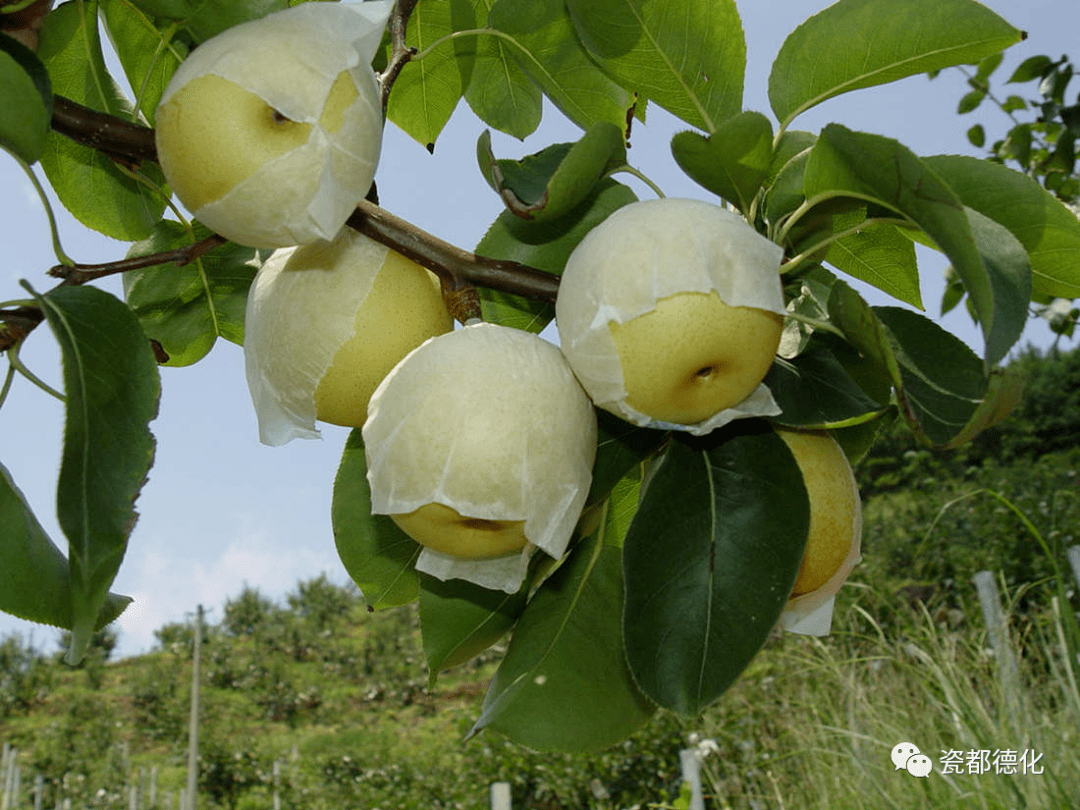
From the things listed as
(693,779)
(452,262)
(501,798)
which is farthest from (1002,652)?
(452,262)

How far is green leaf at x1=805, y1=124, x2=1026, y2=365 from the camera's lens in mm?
445

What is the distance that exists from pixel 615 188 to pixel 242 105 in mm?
252

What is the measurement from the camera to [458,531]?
→ 0.52 meters

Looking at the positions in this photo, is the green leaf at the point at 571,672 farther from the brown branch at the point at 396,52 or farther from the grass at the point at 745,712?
the brown branch at the point at 396,52

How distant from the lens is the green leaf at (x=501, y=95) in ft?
2.70

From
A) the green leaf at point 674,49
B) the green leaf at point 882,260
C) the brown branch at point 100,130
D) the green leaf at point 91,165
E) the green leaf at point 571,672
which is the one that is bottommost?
the green leaf at point 571,672

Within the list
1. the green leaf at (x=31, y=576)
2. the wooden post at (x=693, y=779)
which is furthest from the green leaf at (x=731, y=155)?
the wooden post at (x=693, y=779)

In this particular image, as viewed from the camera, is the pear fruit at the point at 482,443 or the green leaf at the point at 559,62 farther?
the green leaf at the point at 559,62

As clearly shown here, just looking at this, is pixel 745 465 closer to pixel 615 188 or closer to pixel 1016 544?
pixel 615 188

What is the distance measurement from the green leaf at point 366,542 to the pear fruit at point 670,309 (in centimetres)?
24

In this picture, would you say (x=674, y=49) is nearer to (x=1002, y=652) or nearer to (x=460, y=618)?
(x=460, y=618)

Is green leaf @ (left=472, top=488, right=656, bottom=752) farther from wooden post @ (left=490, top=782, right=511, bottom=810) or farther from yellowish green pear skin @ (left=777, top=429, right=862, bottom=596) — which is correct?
wooden post @ (left=490, top=782, right=511, bottom=810)

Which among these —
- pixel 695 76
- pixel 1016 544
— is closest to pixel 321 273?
pixel 695 76

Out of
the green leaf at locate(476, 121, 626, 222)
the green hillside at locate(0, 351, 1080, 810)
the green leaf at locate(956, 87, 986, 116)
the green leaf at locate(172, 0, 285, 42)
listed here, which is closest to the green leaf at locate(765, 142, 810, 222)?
the green leaf at locate(476, 121, 626, 222)
